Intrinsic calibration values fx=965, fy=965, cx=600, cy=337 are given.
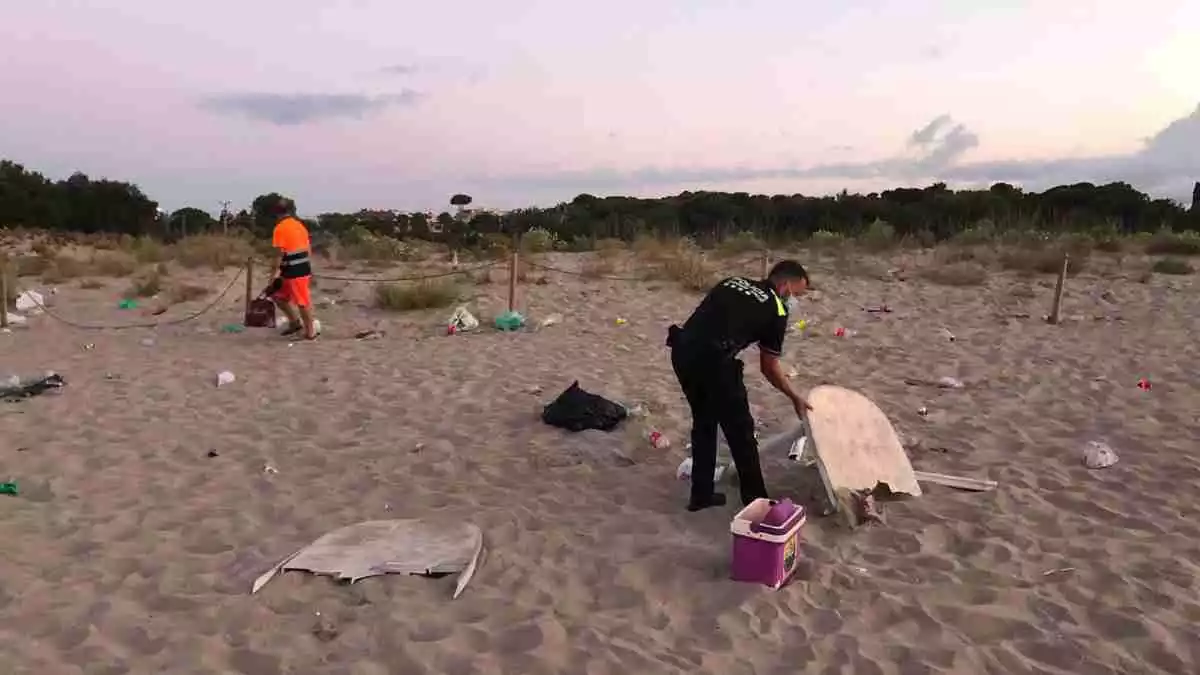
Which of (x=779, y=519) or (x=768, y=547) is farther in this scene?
(x=779, y=519)

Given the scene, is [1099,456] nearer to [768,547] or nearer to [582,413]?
[768,547]

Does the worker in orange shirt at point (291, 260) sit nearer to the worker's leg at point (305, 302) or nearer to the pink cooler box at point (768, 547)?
the worker's leg at point (305, 302)

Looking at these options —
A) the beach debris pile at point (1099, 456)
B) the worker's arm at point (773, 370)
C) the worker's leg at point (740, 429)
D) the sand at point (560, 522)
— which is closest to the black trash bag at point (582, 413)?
the sand at point (560, 522)

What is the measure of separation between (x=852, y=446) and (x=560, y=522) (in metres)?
1.56

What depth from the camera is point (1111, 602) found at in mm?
3871

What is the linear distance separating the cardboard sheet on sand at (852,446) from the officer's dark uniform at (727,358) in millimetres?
332

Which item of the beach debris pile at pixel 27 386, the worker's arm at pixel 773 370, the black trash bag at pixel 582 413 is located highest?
the worker's arm at pixel 773 370

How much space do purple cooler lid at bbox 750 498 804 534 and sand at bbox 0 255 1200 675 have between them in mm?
259

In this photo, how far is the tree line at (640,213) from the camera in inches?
1134

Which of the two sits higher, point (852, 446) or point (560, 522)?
point (852, 446)

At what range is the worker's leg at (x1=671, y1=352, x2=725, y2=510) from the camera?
4.70 meters

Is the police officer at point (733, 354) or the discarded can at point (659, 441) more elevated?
the police officer at point (733, 354)

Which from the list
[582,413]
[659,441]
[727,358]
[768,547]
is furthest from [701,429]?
[582,413]

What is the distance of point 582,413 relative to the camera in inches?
256
